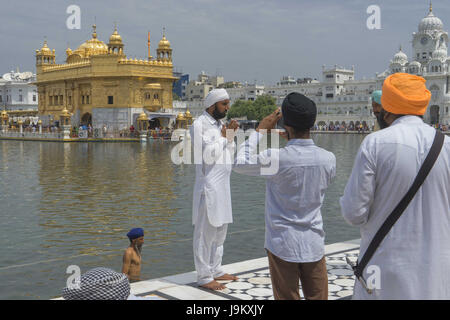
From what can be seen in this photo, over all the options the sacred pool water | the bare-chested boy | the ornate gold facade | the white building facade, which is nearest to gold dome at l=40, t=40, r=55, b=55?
the ornate gold facade

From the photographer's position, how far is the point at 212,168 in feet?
15.1

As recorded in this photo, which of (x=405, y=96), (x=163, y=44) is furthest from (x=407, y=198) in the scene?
(x=163, y=44)

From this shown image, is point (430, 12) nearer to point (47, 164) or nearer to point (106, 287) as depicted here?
point (47, 164)

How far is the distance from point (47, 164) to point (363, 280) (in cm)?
1738

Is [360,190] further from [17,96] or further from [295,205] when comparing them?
[17,96]

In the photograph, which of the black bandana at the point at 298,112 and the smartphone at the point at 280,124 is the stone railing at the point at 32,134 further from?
the black bandana at the point at 298,112

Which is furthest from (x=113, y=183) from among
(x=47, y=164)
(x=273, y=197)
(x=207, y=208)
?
(x=273, y=197)

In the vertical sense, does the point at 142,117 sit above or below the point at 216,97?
above

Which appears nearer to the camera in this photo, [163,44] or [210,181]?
[210,181]

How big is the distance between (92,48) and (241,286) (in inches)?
1850

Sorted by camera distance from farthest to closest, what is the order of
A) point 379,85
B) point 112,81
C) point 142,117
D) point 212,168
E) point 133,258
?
point 379,85 < point 112,81 < point 142,117 < point 133,258 < point 212,168

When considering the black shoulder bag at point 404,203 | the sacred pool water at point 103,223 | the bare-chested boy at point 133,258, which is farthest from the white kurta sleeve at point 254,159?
the sacred pool water at point 103,223

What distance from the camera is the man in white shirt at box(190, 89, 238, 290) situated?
4586 millimetres

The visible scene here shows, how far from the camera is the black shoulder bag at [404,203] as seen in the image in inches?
94.6
